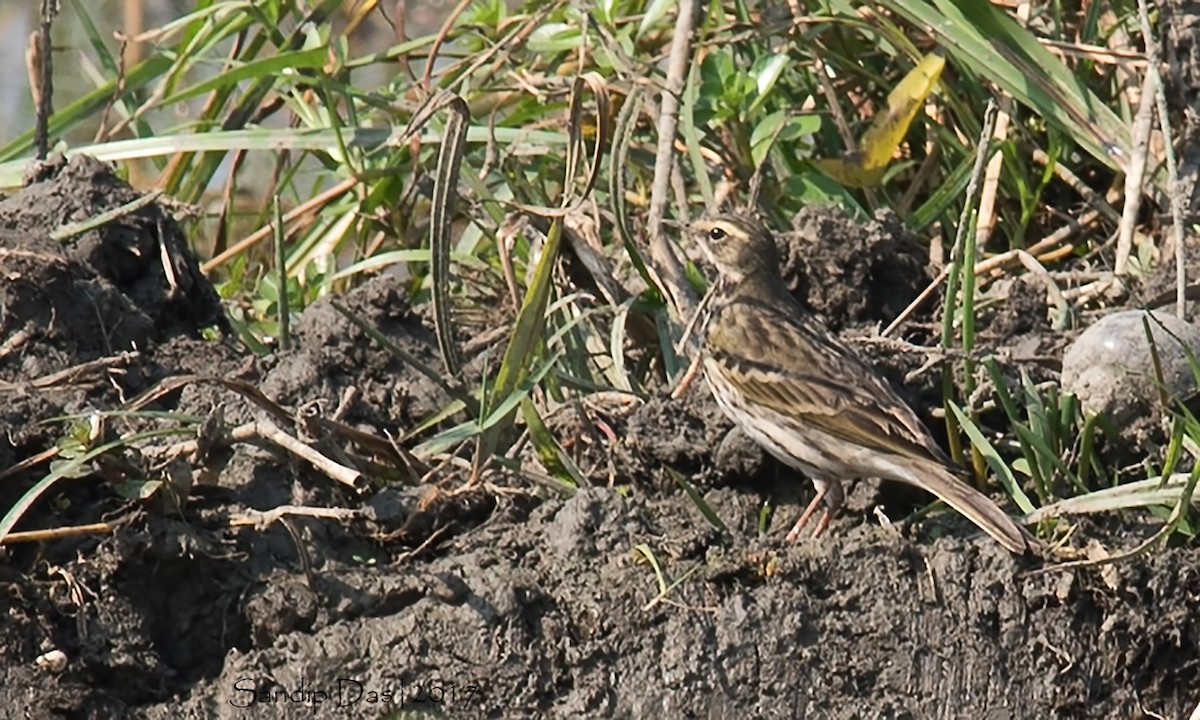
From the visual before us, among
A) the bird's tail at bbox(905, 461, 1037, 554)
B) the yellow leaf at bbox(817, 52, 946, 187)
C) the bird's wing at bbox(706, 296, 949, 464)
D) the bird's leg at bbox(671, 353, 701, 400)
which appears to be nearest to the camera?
the bird's tail at bbox(905, 461, 1037, 554)

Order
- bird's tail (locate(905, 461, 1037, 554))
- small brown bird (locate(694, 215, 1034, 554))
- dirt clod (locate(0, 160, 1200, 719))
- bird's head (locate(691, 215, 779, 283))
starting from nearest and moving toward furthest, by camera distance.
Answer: dirt clod (locate(0, 160, 1200, 719)) → bird's tail (locate(905, 461, 1037, 554)) → small brown bird (locate(694, 215, 1034, 554)) → bird's head (locate(691, 215, 779, 283))

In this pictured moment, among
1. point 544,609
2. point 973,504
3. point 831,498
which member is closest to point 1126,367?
point 973,504

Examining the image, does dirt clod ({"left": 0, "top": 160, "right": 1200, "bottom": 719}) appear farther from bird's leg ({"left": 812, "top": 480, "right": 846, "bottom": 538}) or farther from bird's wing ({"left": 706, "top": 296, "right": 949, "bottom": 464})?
bird's wing ({"left": 706, "top": 296, "right": 949, "bottom": 464})

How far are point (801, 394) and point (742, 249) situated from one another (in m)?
0.56

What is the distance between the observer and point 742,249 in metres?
6.09

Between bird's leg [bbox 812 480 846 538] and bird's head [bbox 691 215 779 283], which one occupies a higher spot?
bird's head [bbox 691 215 779 283]

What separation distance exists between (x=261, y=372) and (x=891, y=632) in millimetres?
1924

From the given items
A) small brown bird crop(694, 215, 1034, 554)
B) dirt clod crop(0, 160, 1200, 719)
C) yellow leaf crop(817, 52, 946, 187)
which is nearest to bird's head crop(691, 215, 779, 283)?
small brown bird crop(694, 215, 1034, 554)

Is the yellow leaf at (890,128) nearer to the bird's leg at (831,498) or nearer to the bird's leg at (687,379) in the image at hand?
the bird's leg at (687,379)

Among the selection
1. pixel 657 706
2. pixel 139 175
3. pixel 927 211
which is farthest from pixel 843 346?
pixel 139 175

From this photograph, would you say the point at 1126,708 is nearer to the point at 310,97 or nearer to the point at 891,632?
the point at 891,632

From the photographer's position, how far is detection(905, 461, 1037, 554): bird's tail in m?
4.91

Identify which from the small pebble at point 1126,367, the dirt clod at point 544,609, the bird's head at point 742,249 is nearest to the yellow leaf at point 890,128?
the bird's head at point 742,249

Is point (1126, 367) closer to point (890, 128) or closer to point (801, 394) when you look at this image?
point (801, 394)
